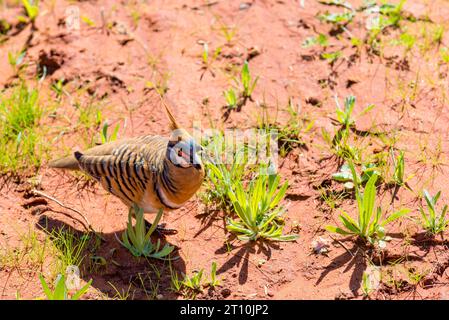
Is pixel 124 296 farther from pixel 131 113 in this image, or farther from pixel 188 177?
pixel 131 113

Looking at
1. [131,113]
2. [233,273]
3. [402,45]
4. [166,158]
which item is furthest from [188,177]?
[402,45]

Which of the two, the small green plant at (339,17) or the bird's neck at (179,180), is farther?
the small green plant at (339,17)

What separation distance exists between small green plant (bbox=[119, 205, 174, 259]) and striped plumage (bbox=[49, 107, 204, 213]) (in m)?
0.12

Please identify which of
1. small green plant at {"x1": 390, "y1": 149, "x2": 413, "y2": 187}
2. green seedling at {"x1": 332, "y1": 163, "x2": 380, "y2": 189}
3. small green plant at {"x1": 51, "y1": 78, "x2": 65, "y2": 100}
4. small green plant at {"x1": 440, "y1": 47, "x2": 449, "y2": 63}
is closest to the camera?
small green plant at {"x1": 390, "y1": 149, "x2": 413, "y2": 187}

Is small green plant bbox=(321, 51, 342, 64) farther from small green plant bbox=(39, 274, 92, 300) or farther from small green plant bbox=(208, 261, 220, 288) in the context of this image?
small green plant bbox=(39, 274, 92, 300)

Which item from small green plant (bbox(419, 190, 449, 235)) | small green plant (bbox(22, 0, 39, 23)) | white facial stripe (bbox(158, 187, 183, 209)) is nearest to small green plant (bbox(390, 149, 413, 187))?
small green plant (bbox(419, 190, 449, 235))

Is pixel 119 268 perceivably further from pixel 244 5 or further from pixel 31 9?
pixel 31 9

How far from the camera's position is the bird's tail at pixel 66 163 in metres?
4.83

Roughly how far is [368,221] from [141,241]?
1.47 m

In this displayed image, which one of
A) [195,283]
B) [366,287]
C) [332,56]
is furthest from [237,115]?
[366,287]

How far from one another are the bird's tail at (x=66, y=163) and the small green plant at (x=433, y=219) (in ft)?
7.80

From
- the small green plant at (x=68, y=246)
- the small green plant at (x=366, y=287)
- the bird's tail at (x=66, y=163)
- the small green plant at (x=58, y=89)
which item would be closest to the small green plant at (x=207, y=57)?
the small green plant at (x=58, y=89)

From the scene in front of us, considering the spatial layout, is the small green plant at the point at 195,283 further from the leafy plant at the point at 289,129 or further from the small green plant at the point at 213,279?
the leafy plant at the point at 289,129

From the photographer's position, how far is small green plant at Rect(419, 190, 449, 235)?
433 cm
